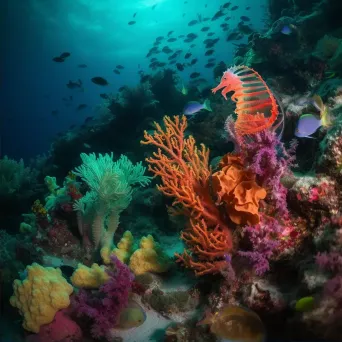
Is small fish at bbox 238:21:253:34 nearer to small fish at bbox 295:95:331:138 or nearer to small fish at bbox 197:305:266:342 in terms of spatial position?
small fish at bbox 295:95:331:138

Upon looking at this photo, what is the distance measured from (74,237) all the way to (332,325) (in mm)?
4823

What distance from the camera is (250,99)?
9.36 feet

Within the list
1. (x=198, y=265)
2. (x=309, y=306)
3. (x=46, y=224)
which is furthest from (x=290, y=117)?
(x=46, y=224)

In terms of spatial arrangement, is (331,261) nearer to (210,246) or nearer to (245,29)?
(210,246)

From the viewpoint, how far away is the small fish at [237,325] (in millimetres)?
2262

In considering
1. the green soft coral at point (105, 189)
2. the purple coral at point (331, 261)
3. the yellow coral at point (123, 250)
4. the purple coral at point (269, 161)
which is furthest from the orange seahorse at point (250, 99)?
the yellow coral at point (123, 250)

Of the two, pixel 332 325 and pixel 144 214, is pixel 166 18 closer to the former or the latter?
pixel 144 214

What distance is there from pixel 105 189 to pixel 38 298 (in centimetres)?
184

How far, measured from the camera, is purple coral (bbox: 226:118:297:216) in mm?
2666

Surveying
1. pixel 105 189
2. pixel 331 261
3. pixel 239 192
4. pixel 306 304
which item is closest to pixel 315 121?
pixel 239 192

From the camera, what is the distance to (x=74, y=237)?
5.61 m

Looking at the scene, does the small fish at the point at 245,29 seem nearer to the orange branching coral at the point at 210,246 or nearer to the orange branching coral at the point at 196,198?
the orange branching coral at the point at 196,198

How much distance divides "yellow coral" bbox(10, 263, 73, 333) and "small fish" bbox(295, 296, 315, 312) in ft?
8.29

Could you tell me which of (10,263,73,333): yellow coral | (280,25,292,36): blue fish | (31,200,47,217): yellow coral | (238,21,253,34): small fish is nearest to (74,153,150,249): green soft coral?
(31,200,47,217): yellow coral
